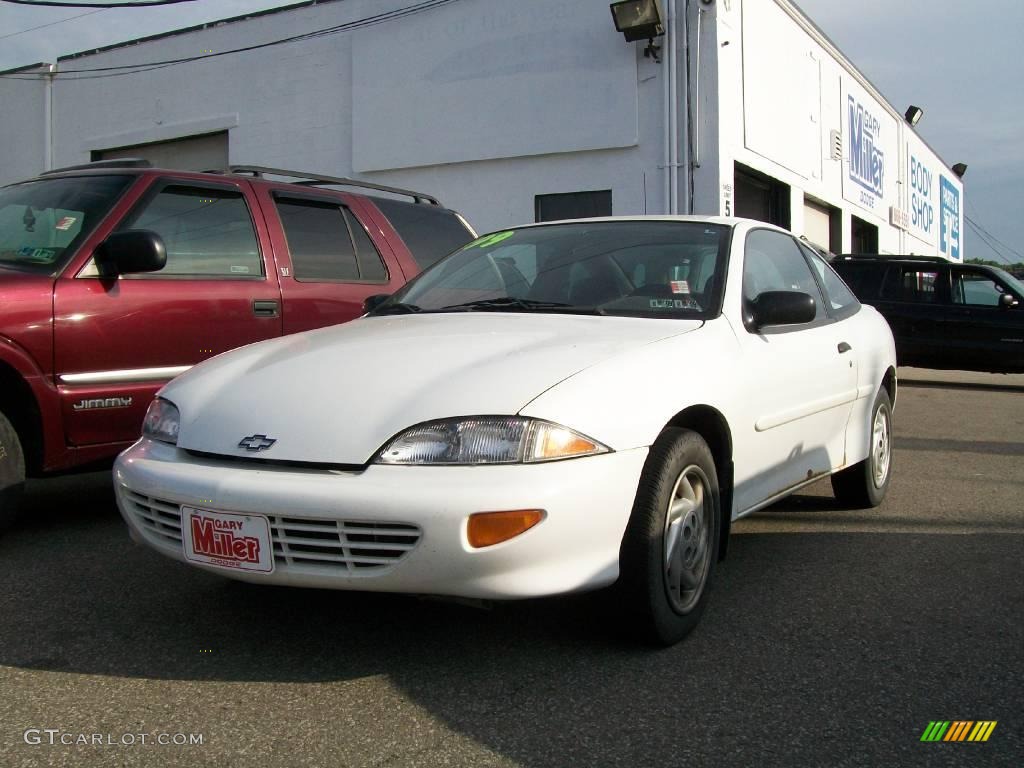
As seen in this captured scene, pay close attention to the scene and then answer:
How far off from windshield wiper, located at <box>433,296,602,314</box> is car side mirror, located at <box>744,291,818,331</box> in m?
0.60

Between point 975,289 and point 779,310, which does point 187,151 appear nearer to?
point 975,289

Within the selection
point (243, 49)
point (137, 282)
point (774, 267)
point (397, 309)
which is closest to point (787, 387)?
point (774, 267)

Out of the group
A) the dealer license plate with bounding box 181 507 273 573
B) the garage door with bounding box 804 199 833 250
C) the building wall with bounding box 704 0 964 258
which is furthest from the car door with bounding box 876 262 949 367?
the dealer license plate with bounding box 181 507 273 573

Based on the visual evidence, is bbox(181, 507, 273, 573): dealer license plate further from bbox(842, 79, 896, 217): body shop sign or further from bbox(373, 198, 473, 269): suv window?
bbox(842, 79, 896, 217): body shop sign

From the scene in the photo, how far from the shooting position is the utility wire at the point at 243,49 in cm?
1748

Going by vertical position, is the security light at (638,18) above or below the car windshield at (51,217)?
above

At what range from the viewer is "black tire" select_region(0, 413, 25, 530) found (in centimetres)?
408

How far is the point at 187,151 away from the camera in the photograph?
20.8 meters

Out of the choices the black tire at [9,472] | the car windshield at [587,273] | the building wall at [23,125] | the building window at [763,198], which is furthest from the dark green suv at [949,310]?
the building wall at [23,125]

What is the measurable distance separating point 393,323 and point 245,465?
1.11m

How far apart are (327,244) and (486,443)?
3171 mm

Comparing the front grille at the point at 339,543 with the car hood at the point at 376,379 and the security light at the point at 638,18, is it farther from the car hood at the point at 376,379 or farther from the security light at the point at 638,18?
the security light at the point at 638,18

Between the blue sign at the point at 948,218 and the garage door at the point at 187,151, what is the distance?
95.1 feet

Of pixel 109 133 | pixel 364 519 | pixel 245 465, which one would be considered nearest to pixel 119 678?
pixel 245 465
